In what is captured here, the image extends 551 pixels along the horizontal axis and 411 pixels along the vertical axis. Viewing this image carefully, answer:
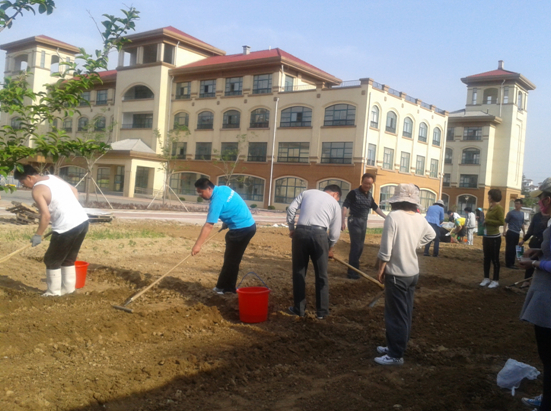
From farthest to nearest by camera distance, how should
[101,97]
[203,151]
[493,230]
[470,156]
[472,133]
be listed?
1. [470,156]
2. [472,133]
3. [101,97]
4. [203,151]
5. [493,230]

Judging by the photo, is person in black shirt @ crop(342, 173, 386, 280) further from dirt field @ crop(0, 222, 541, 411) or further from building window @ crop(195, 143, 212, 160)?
building window @ crop(195, 143, 212, 160)

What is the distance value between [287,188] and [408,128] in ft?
38.4

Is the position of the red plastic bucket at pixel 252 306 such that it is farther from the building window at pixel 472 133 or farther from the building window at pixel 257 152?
the building window at pixel 472 133

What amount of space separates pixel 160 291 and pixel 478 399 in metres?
4.60

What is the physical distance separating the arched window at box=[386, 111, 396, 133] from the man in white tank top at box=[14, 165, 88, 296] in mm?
35822

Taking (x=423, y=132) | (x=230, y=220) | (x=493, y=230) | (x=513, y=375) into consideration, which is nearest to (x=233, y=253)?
(x=230, y=220)

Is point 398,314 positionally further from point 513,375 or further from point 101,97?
point 101,97

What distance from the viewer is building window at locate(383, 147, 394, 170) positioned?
40281mm

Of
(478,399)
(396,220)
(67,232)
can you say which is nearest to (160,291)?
(67,232)

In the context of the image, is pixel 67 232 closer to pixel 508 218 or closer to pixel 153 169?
pixel 508 218

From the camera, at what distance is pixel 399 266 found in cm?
475

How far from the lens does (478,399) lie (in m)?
3.95

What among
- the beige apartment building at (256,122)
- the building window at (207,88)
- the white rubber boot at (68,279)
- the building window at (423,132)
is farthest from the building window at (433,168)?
the white rubber boot at (68,279)

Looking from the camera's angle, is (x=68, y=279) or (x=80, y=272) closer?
(x=68, y=279)
